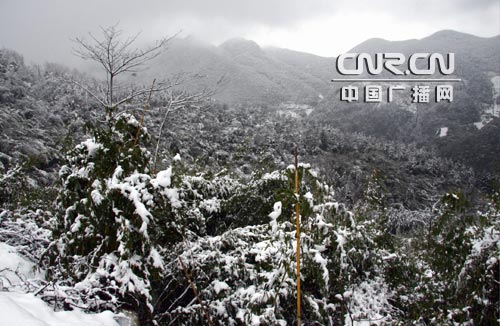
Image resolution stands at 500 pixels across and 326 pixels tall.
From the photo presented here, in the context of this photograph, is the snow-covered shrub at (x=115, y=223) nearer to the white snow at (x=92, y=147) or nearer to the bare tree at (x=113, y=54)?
the white snow at (x=92, y=147)

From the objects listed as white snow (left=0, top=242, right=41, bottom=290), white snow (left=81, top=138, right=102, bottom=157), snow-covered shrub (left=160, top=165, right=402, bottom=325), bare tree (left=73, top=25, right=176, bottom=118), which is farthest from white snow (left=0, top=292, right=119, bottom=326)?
bare tree (left=73, top=25, right=176, bottom=118)

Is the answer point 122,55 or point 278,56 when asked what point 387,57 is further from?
point 278,56

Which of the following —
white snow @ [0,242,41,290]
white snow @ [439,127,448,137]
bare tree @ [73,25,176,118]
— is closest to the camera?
white snow @ [0,242,41,290]

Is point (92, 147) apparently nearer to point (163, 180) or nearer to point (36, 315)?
point (163, 180)

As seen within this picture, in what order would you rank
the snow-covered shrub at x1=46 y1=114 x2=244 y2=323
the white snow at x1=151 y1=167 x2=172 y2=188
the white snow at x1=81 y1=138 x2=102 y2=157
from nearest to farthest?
the snow-covered shrub at x1=46 y1=114 x2=244 y2=323
the white snow at x1=151 y1=167 x2=172 y2=188
the white snow at x1=81 y1=138 x2=102 y2=157

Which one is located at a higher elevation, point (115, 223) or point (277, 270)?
point (115, 223)

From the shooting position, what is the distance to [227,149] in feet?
107

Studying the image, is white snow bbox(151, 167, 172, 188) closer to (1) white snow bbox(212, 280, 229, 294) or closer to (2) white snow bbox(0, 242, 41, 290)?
(1) white snow bbox(212, 280, 229, 294)

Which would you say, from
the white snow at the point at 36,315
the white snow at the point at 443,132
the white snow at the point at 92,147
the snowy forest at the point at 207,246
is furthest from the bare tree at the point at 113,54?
the white snow at the point at 443,132

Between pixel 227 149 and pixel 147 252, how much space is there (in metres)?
29.8

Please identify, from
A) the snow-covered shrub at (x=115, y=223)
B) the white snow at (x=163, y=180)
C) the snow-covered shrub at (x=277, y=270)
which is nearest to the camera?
the snow-covered shrub at (x=115, y=223)

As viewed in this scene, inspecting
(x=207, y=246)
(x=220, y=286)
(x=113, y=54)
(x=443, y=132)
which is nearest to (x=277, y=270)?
(x=220, y=286)

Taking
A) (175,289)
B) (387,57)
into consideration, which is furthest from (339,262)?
(387,57)

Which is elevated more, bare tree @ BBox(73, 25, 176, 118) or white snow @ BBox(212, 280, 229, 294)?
bare tree @ BBox(73, 25, 176, 118)
